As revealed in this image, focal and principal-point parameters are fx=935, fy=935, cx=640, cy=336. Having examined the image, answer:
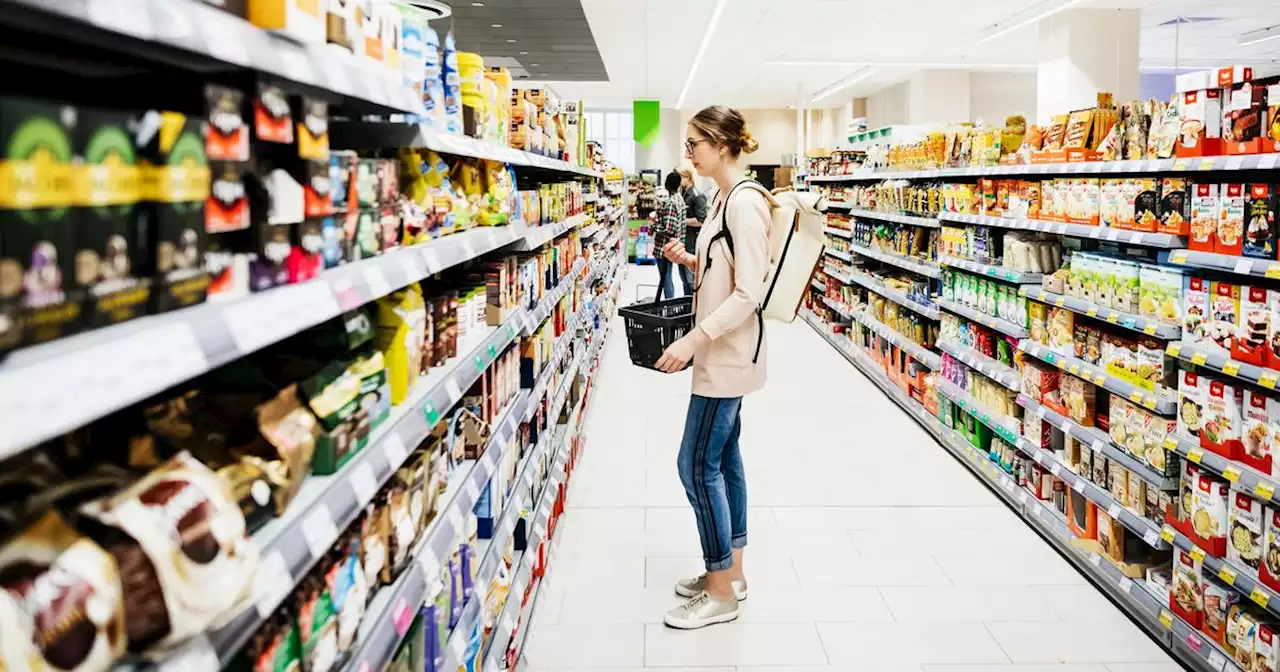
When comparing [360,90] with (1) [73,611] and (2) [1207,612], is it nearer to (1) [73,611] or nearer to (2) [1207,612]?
(1) [73,611]

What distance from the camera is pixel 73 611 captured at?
803 mm

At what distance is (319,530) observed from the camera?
1.25 metres

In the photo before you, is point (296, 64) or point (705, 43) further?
point (705, 43)

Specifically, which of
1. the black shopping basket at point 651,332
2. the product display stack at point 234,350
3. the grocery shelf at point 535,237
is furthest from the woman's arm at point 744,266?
the product display stack at point 234,350

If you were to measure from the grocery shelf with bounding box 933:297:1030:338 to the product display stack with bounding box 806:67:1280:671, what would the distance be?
1cm

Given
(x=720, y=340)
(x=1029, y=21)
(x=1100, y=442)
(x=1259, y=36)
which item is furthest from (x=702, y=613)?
(x=1259, y=36)

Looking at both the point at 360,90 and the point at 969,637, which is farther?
the point at 969,637

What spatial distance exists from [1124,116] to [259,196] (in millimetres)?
3939

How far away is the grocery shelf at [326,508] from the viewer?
1034 millimetres

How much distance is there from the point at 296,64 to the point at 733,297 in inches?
78.8

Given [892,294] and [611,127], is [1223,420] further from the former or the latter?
[611,127]

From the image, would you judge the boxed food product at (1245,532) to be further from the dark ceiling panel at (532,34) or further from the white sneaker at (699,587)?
the dark ceiling panel at (532,34)

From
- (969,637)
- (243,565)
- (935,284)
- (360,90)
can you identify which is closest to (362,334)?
(360,90)

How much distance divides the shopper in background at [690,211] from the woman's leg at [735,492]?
6349 mm
